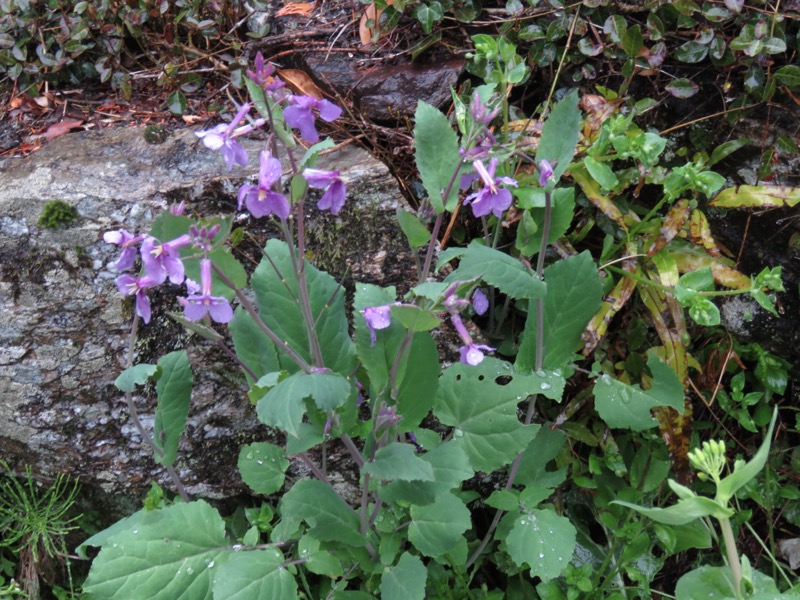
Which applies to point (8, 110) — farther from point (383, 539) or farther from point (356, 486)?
point (383, 539)

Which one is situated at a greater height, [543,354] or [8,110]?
[8,110]

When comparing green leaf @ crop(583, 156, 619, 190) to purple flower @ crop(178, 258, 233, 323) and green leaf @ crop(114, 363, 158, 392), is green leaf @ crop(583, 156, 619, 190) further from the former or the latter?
green leaf @ crop(114, 363, 158, 392)

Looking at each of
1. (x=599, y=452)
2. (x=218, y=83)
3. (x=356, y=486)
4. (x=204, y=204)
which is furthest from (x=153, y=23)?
(x=599, y=452)

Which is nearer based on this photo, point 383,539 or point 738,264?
point 383,539

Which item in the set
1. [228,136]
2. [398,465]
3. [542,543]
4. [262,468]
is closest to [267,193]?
[228,136]

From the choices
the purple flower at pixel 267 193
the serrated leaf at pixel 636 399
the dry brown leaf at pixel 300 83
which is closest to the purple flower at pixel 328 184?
the purple flower at pixel 267 193

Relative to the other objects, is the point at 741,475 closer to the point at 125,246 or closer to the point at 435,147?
the point at 435,147

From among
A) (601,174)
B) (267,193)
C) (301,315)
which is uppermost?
(267,193)
